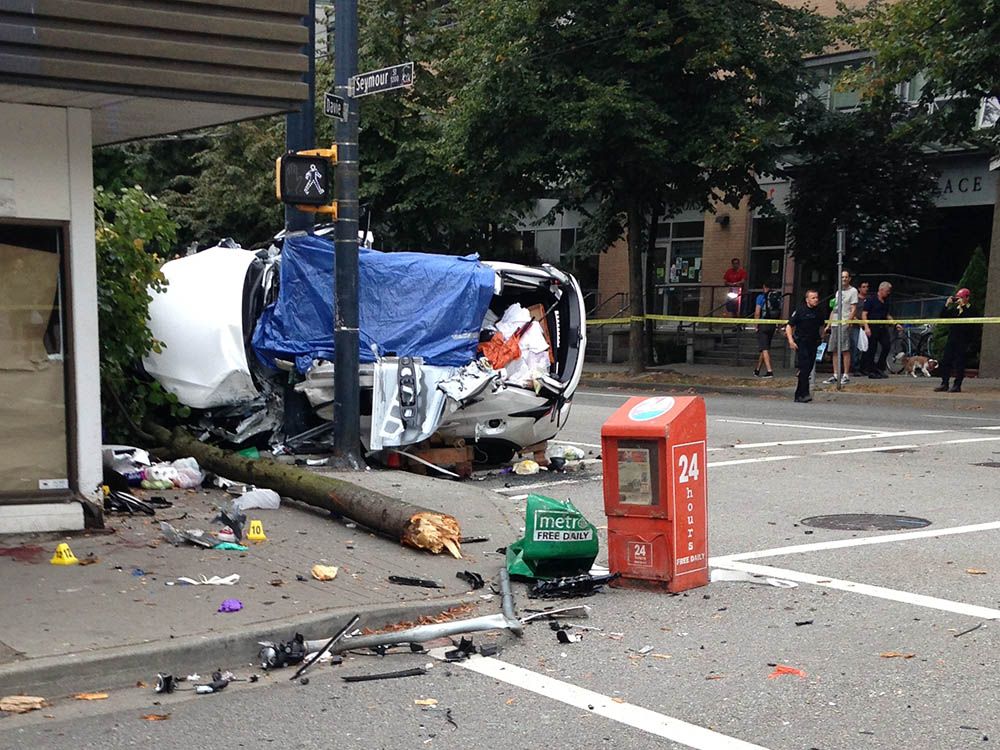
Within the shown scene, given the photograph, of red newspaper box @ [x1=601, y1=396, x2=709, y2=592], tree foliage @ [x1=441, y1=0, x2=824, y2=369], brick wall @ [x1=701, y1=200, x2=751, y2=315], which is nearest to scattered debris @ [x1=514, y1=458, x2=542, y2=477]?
red newspaper box @ [x1=601, y1=396, x2=709, y2=592]

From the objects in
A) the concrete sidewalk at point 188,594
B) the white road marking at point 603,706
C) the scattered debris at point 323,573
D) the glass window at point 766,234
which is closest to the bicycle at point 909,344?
the glass window at point 766,234

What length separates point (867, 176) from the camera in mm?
25984

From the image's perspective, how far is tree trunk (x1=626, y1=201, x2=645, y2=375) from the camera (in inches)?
1009

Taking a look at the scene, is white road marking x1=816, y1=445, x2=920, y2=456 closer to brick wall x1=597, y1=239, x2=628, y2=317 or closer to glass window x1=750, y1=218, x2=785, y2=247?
glass window x1=750, y1=218, x2=785, y2=247

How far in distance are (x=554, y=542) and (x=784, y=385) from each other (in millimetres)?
16662

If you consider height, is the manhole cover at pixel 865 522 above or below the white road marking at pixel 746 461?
below

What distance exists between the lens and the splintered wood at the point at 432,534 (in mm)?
7957

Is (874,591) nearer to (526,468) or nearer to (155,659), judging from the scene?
(155,659)

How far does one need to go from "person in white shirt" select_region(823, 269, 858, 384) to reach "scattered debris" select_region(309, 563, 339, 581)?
16.3 meters

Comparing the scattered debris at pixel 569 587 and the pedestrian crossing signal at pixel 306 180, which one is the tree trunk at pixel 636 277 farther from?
the scattered debris at pixel 569 587

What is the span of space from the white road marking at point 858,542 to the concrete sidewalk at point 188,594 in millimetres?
1706

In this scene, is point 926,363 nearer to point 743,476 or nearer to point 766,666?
point 743,476

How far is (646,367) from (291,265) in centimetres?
1718

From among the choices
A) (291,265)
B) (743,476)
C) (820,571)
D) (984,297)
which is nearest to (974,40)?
(984,297)
